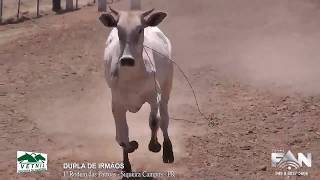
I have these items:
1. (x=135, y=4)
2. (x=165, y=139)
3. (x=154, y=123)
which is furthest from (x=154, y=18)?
(x=135, y=4)

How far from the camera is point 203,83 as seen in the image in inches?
470

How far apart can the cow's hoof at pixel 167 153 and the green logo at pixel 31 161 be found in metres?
1.43

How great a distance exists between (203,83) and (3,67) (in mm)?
4364

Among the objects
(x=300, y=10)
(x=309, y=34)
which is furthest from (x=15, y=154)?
(x=300, y=10)

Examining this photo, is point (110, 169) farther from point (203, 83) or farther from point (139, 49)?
point (203, 83)

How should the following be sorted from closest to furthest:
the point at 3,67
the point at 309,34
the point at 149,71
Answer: the point at 149,71, the point at 3,67, the point at 309,34

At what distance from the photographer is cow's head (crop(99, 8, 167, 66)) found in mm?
6205

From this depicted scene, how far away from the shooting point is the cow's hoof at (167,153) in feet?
25.1

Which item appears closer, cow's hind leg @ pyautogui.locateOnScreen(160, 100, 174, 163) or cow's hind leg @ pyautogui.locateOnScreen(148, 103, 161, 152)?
cow's hind leg @ pyautogui.locateOnScreen(148, 103, 161, 152)

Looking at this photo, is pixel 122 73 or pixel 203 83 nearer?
pixel 122 73

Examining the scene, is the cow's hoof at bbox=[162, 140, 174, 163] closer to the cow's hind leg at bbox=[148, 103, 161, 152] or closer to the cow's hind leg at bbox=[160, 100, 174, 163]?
the cow's hind leg at bbox=[160, 100, 174, 163]

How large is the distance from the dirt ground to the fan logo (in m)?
0.09

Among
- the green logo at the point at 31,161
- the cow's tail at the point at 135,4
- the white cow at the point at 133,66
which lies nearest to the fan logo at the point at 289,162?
the white cow at the point at 133,66

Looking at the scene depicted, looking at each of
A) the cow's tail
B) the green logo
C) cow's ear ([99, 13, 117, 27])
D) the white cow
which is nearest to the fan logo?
the white cow
